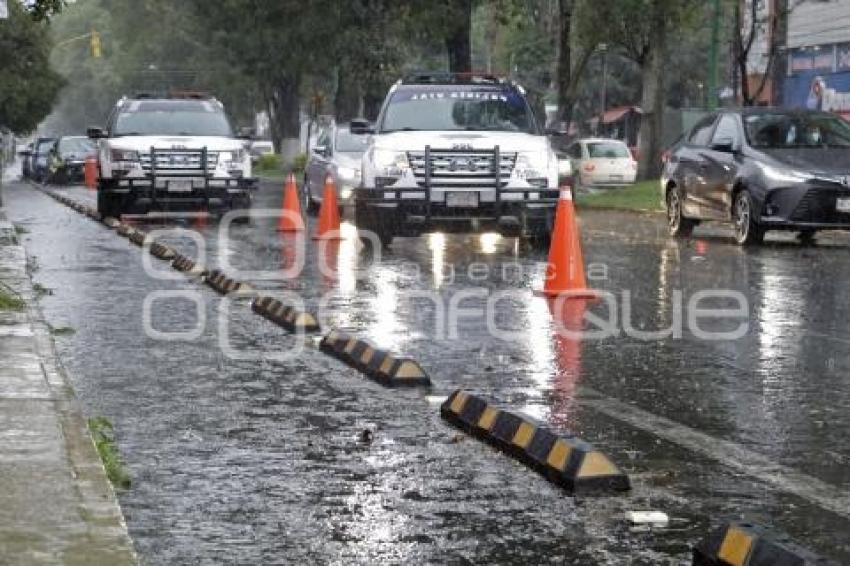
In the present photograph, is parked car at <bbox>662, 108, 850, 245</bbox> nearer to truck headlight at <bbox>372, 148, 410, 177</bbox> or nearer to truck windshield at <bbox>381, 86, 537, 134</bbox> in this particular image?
truck windshield at <bbox>381, 86, 537, 134</bbox>

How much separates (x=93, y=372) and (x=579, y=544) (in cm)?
457

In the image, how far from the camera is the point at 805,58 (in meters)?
47.4

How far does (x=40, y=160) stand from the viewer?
56125 mm

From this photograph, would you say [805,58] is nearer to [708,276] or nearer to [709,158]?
[709,158]

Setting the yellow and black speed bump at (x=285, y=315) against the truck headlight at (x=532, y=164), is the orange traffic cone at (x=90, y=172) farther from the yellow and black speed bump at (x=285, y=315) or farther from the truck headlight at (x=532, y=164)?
the yellow and black speed bump at (x=285, y=315)

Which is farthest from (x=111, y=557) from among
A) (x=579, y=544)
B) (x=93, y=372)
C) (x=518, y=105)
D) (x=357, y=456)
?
(x=518, y=105)

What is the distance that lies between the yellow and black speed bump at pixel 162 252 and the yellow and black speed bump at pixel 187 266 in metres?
0.62

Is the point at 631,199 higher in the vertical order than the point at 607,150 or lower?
lower

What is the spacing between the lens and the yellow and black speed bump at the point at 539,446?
6.30 metres

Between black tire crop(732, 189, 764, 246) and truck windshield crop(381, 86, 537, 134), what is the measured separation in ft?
8.57

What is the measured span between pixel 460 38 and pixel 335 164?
48.3 ft

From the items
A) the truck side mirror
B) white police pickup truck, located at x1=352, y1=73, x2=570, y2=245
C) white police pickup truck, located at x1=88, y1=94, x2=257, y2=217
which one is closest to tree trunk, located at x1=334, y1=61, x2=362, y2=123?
white police pickup truck, located at x1=88, y1=94, x2=257, y2=217

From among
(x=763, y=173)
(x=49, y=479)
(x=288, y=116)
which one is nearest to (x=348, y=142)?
(x=763, y=173)

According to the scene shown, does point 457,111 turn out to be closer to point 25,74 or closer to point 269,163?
point 269,163
